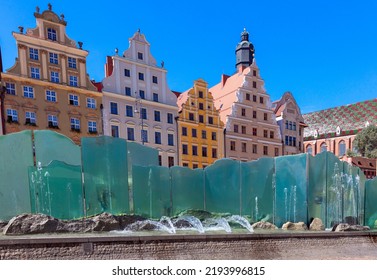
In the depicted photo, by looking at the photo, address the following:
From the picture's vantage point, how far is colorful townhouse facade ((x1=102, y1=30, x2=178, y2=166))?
23688 millimetres

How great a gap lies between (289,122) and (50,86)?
2843 cm

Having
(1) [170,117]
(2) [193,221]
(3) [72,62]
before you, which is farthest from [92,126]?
(2) [193,221]

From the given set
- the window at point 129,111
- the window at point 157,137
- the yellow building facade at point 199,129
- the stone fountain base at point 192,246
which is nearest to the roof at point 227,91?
the yellow building facade at point 199,129

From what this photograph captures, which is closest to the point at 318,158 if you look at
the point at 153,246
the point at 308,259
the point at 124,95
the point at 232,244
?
the point at 308,259

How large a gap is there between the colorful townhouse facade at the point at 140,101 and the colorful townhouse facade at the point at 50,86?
1563 mm

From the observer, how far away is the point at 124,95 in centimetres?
2403

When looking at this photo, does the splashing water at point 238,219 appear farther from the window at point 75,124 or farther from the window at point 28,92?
the window at point 28,92

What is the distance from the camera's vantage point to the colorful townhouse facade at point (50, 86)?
65.6 ft

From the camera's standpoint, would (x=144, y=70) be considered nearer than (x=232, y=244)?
No

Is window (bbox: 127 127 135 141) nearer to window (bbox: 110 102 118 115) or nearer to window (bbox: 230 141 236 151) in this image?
window (bbox: 110 102 118 115)

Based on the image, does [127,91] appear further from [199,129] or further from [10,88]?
[10,88]

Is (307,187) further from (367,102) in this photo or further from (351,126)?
(367,102)

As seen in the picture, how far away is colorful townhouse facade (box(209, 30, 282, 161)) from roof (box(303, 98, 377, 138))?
32307mm
